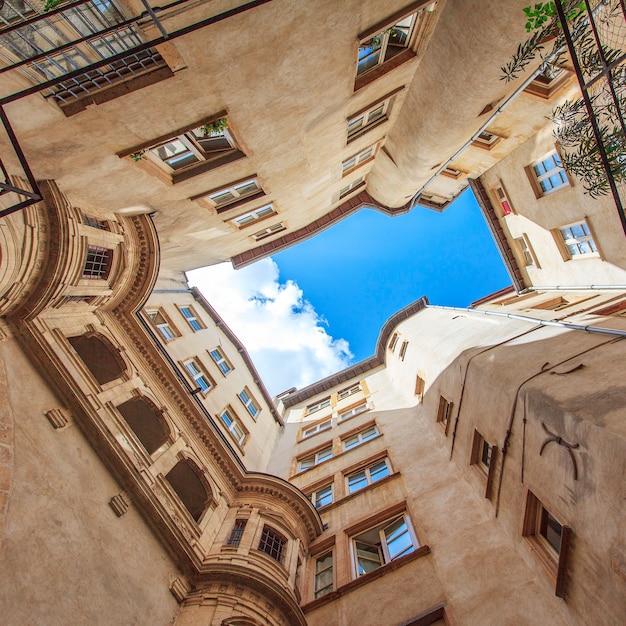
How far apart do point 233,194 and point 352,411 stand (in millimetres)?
19195

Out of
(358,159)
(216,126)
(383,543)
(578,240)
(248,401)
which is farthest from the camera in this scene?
(248,401)

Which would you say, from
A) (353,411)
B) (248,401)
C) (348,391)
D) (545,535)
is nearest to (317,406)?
(348,391)

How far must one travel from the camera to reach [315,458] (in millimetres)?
24875

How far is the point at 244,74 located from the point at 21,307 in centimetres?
800

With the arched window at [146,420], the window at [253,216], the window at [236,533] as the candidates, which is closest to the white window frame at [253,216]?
the window at [253,216]

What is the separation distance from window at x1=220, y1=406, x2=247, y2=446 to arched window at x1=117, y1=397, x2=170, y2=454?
4.89 meters

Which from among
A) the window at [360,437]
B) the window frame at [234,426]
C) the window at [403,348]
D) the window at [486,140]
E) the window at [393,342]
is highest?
the window at [486,140]

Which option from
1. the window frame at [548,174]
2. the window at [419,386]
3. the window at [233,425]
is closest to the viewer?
the window frame at [548,174]

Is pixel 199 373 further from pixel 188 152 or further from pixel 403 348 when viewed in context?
pixel 403 348

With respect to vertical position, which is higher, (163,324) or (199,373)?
(163,324)

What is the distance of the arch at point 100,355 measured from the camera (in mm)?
14141

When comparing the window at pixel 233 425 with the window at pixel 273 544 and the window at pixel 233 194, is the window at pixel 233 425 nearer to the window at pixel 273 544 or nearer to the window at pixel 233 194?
the window at pixel 273 544

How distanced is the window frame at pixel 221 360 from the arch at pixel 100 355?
8249mm

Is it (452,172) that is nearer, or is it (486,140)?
(486,140)
